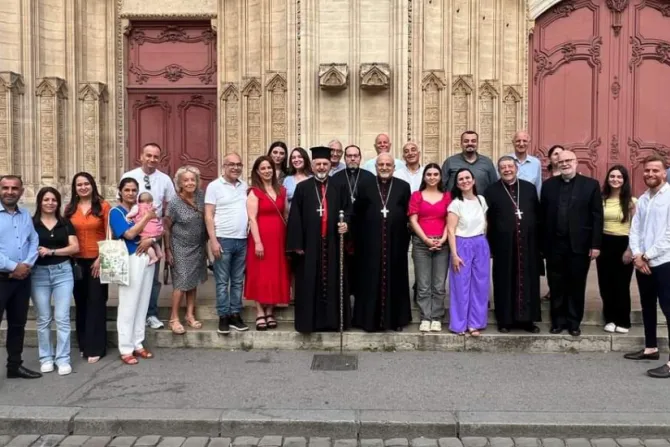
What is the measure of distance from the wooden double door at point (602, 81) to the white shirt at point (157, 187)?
260 inches

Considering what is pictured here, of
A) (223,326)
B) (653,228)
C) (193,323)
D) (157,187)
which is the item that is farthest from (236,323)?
(653,228)

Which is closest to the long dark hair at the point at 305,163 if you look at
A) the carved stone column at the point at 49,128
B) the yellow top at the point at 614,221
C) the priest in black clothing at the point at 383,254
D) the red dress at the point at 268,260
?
the red dress at the point at 268,260

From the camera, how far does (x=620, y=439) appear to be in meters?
4.45

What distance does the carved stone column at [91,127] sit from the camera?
10.4 meters

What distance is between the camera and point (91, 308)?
5.96 metres

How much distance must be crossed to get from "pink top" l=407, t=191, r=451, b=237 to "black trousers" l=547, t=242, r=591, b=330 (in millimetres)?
1220

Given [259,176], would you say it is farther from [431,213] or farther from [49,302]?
[49,302]

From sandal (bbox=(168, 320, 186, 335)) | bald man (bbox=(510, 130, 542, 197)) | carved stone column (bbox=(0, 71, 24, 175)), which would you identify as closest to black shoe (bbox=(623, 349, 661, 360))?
bald man (bbox=(510, 130, 542, 197))

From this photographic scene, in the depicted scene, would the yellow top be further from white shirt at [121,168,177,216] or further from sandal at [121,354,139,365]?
sandal at [121,354,139,365]

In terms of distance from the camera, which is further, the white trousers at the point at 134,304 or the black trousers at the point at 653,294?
Answer: the white trousers at the point at 134,304

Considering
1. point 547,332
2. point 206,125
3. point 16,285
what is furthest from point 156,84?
point 547,332

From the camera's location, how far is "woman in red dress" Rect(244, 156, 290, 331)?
6.43 meters

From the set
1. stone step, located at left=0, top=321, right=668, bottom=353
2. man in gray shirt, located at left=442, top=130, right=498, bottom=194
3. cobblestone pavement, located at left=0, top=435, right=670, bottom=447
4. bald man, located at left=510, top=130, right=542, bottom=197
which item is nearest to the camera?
cobblestone pavement, located at left=0, top=435, right=670, bottom=447

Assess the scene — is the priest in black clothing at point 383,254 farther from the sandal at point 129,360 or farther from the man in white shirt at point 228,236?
the sandal at point 129,360
